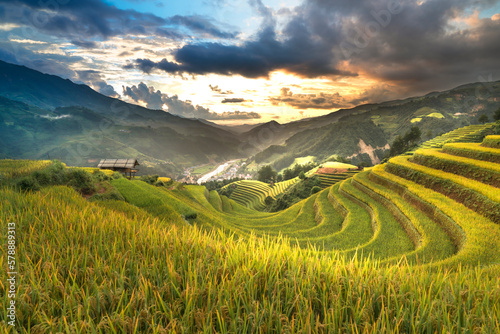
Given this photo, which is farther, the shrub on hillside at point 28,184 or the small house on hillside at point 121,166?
Result: the small house on hillside at point 121,166

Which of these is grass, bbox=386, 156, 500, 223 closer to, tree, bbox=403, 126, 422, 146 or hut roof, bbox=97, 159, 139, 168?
hut roof, bbox=97, 159, 139, 168

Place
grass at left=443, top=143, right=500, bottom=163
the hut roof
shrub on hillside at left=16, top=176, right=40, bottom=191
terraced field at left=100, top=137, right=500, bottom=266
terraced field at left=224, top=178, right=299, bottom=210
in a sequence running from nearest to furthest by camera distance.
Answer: shrub on hillside at left=16, top=176, right=40, bottom=191 < terraced field at left=100, top=137, right=500, bottom=266 < grass at left=443, top=143, right=500, bottom=163 < the hut roof < terraced field at left=224, top=178, right=299, bottom=210

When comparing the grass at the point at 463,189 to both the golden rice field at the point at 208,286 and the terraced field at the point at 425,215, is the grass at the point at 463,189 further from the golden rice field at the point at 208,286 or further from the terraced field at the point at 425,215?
the golden rice field at the point at 208,286

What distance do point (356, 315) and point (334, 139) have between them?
180 m

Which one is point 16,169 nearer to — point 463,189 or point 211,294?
point 211,294

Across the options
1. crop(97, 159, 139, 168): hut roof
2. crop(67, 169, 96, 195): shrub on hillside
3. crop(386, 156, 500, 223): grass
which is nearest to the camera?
crop(386, 156, 500, 223): grass

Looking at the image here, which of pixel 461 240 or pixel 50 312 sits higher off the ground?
pixel 50 312

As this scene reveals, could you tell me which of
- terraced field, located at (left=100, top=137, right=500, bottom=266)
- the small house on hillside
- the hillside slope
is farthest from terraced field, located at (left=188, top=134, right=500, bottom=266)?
the hillside slope

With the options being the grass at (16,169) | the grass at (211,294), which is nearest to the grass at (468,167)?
the grass at (211,294)

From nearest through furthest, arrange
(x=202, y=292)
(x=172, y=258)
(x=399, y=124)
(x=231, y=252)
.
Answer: (x=202, y=292) → (x=172, y=258) → (x=231, y=252) → (x=399, y=124)

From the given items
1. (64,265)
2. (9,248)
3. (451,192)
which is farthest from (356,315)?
(451,192)

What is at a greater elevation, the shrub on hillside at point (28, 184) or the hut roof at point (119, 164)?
the shrub on hillside at point (28, 184)

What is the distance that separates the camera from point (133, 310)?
168 centimetres

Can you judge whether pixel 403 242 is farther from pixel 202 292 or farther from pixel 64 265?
pixel 64 265
